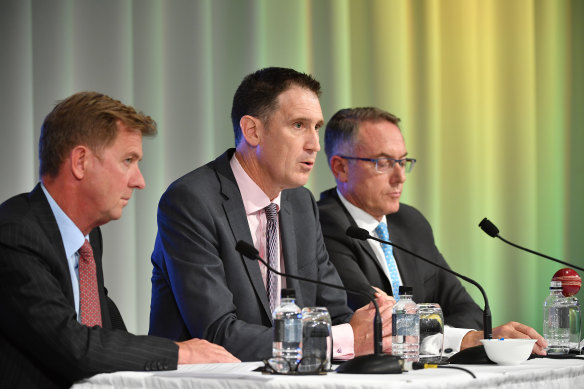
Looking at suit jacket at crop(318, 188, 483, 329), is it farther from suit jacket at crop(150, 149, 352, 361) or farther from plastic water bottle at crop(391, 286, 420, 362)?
plastic water bottle at crop(391, 286, 420, 362)

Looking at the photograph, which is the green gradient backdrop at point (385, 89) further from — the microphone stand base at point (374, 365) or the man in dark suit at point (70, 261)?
the microphone stand base at point (374, 365)

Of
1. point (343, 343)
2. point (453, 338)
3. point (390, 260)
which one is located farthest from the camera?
point (390, 260)

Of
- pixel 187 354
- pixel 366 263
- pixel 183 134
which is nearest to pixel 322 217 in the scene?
pixel 366 263

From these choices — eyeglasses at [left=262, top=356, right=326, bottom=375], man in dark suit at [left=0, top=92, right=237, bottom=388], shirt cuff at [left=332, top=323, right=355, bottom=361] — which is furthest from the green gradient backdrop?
eyeglasses at [left=262, top=356, right=326, bottom=375]

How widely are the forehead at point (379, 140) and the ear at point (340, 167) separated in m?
0.09

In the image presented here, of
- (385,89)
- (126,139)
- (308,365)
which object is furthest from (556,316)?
(385,89)

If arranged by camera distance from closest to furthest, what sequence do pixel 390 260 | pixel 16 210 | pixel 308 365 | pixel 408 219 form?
pixel 308 365 → pixel 16 210 → pixel 390 260 → pixel 408 219

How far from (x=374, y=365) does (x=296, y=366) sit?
0.55 ft

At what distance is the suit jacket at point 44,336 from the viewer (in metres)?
1.82

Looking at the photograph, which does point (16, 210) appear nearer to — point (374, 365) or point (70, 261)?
point (70, 261)

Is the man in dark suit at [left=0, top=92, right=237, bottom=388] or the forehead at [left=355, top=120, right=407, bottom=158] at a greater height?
the forehead at [left=355, top=120, right=407, bottom=158]

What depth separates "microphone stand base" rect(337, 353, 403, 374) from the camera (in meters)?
1.74

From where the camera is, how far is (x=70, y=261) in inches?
83.4

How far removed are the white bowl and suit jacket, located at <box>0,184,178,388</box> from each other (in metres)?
0.78
